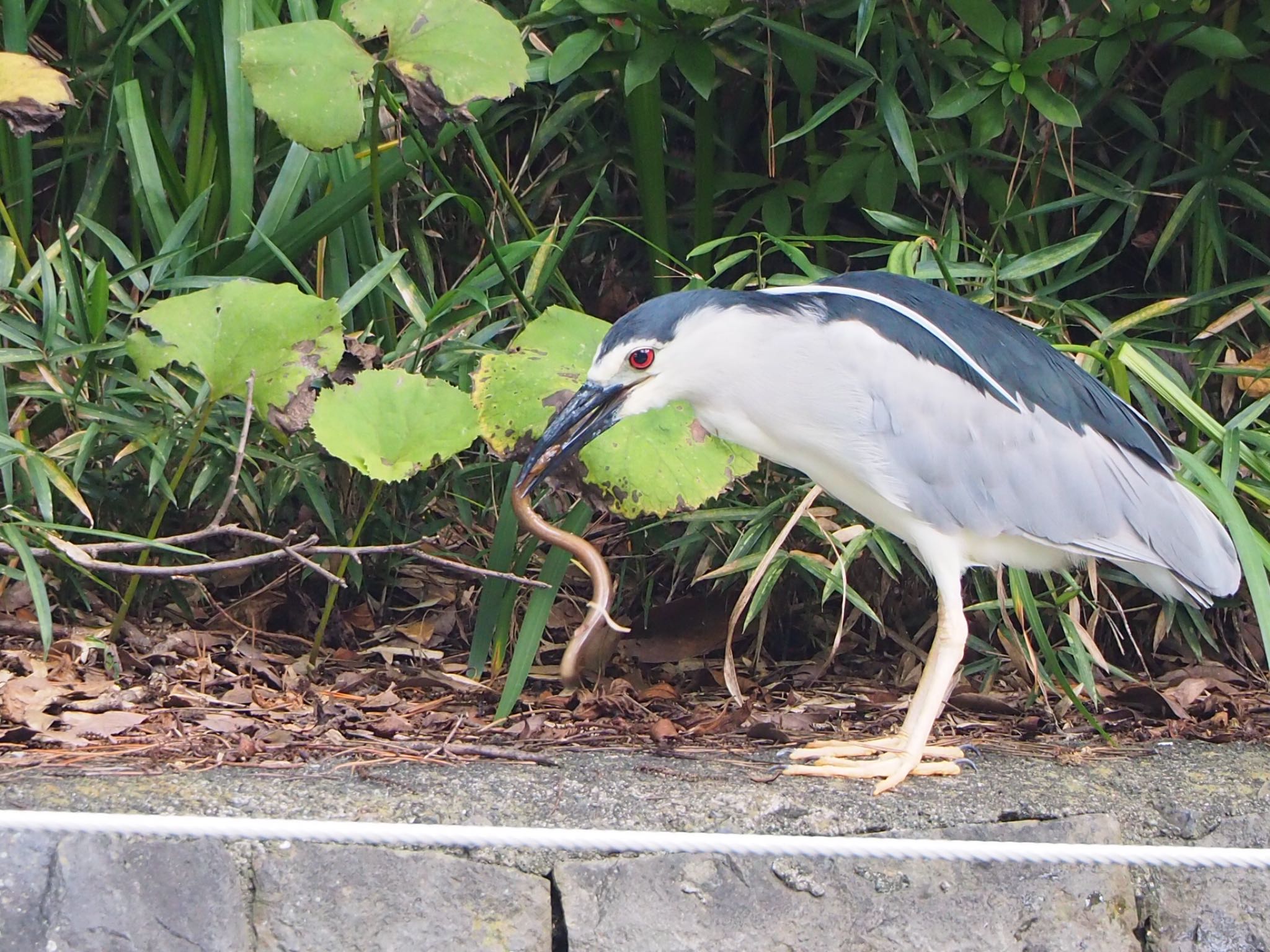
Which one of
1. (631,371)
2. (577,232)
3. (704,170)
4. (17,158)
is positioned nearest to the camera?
(631,371)

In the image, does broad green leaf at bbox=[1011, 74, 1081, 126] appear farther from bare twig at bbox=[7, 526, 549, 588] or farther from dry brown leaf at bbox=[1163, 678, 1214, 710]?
bare twig at bbox=[7, 526, 549, 588]

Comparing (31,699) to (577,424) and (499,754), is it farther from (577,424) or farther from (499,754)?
(577,424)

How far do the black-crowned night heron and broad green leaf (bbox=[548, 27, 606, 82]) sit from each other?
0.81 metres

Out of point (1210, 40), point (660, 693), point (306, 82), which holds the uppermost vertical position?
point (1210, 40)

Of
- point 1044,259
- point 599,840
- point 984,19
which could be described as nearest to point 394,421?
point 599,840

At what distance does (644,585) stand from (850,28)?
4.53ft

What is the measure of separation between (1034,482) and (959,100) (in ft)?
2.96

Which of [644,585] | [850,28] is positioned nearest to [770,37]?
[850,28]

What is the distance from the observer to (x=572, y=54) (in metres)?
2.99

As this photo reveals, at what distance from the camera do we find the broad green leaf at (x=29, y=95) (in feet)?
8.03

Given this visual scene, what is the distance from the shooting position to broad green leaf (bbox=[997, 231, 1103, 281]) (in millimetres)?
2842

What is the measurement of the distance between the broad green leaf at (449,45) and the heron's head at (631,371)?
0.55 m

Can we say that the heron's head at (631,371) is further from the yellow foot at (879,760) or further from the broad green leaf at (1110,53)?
the broad green leaf at (1110,53)

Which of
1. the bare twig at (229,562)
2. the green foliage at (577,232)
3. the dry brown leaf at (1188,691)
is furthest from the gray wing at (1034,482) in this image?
the bare twig at (229,562)
